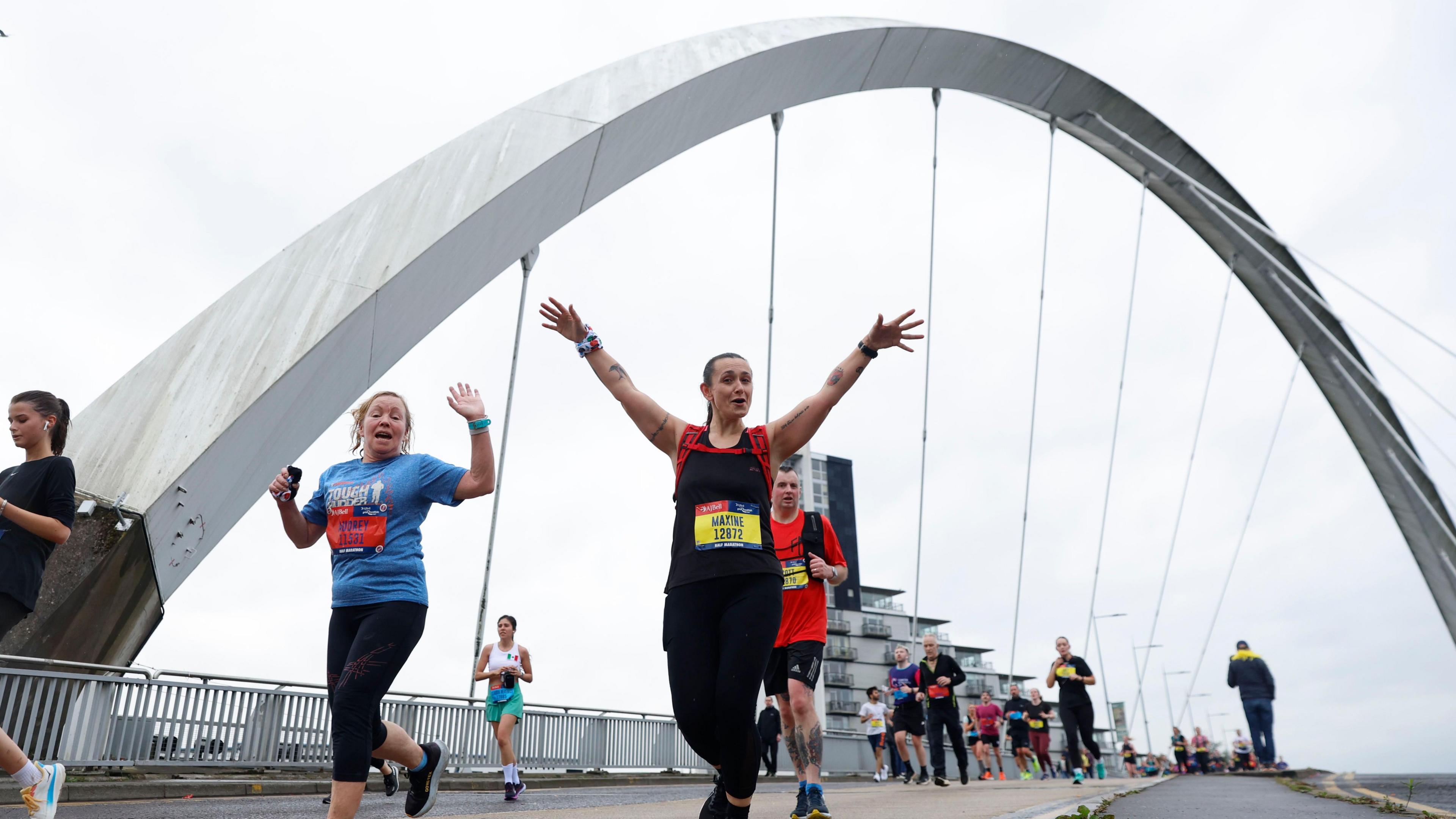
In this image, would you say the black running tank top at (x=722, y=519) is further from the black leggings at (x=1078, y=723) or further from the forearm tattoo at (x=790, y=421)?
the black leggings at (x=1078, y=723)

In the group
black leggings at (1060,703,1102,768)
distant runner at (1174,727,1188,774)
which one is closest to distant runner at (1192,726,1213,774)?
distant runner at (1174,727,1188,774)

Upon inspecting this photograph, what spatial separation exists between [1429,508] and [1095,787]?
1202 cm

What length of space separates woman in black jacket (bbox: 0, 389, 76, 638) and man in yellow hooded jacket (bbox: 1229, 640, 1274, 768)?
13.6 metres

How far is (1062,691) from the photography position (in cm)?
1045

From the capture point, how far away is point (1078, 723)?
10273mm

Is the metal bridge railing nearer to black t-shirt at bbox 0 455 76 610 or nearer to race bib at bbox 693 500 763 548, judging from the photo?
black t-shirt at bbox 0 455 76 610

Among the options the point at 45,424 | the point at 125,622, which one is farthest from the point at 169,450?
the point at 45,424

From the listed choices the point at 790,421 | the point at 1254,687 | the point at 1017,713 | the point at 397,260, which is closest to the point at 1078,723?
the point at 1254,687

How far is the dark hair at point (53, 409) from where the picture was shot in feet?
12.0

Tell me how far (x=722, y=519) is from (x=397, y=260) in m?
4.77

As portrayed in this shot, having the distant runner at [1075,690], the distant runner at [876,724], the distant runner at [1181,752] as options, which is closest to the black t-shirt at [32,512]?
the distant runner at [1075,690]

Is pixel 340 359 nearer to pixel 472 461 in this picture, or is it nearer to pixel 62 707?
pixel 62 707

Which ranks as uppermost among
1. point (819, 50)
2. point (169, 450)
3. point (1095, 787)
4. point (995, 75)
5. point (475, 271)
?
point (995, 75)

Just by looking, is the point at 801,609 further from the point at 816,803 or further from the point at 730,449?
the point at 730,449
